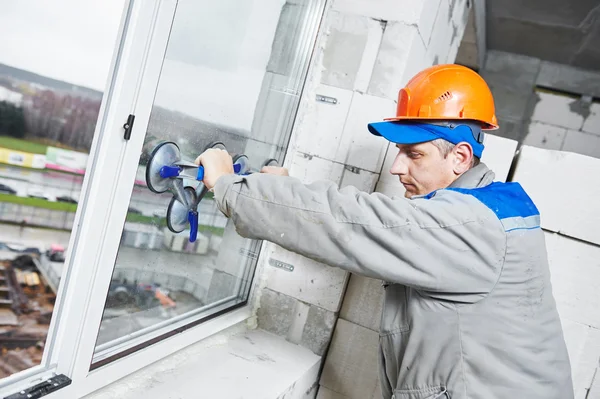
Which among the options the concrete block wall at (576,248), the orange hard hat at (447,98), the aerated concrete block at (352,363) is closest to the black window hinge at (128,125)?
the orange hard hat at (447,98)

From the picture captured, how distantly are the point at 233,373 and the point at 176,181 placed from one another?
2.28 feet

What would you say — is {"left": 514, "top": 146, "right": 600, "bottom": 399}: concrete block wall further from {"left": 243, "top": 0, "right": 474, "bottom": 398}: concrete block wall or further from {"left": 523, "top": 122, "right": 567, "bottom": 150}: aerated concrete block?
{"left": 523, "top": 122, "right": 567, "bottom": 150}: aerated concrete block

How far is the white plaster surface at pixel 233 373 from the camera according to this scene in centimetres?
121

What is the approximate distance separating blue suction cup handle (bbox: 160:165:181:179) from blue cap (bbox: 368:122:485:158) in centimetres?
61

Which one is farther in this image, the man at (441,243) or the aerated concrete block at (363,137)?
the aerated concrete block at (363,137)

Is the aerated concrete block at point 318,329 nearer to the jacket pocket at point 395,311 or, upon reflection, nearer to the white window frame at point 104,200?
the jacket pocket at point 395,311

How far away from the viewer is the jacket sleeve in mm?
954

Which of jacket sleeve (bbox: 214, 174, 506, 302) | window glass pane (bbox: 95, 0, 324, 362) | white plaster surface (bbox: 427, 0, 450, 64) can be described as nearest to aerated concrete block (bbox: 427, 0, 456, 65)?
white plaster surface (bbox: 427, 0, 450, 64)

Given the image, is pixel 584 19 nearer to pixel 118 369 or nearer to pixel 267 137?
pixel 267 137

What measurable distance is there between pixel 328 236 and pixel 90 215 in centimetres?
57

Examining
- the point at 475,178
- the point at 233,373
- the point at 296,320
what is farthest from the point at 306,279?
the point at 475,178

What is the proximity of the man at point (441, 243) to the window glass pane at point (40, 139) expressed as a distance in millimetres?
319

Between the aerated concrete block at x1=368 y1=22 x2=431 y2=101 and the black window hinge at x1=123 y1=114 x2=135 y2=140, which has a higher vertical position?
the aerated concrete block at x1=368 y1=22 x2=431 y2=101

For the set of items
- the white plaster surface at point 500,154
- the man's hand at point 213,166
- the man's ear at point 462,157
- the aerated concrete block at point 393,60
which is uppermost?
the aerated concrete block at point 393,60
